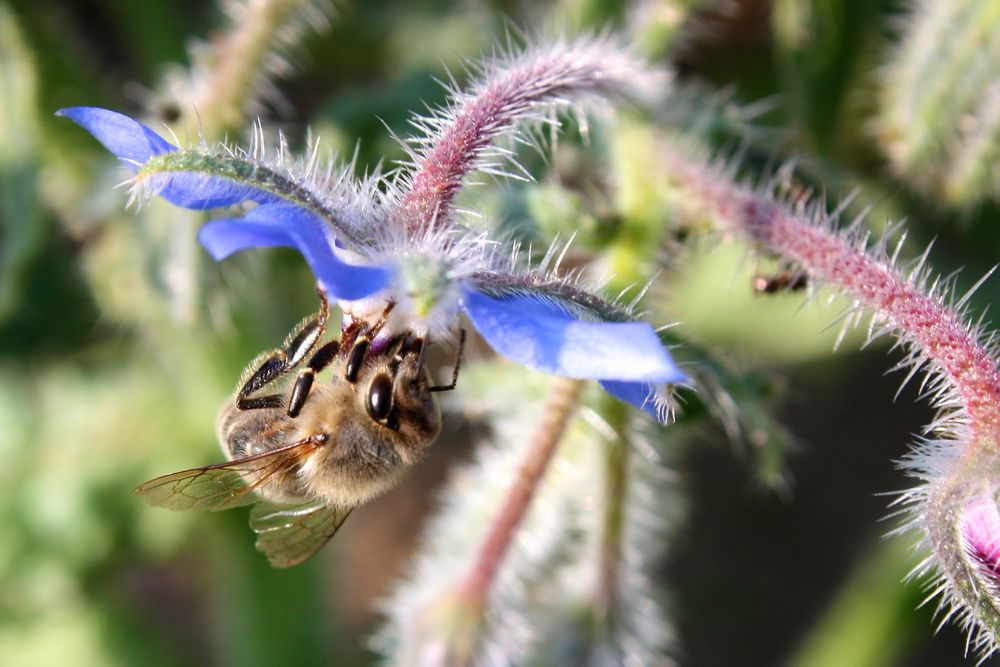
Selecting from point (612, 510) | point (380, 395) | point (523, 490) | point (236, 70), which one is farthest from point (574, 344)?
point (236, 70)

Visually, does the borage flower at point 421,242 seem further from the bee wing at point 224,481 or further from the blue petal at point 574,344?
the bee wing at point 224,481

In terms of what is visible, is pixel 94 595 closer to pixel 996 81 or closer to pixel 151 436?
pixel 151 436

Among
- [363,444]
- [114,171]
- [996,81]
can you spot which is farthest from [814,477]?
[363,444]

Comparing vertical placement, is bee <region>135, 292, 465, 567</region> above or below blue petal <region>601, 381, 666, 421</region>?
below

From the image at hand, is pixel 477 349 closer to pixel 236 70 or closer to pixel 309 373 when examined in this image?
pixel 236 70

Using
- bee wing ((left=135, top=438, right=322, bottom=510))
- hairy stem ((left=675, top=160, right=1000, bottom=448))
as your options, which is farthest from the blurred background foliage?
bee wing ((left=135, top=438, right=322, bottom=510))

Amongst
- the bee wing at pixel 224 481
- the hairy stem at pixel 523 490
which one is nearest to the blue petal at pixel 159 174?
the bee wing at pixel 224 481

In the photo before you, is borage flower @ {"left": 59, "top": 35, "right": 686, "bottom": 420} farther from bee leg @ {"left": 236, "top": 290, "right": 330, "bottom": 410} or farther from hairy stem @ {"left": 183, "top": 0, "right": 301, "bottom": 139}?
hairy stem @ {"left": 183, "top": 0, "right": 301, "bottom": 139}
